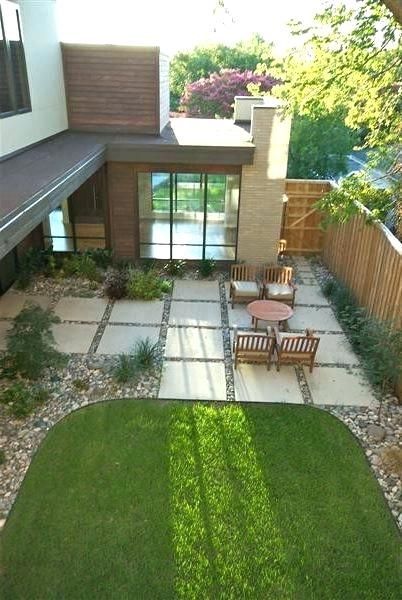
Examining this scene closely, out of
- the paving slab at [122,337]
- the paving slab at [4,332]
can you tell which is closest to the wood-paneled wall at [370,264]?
the paving slab at [122,337]

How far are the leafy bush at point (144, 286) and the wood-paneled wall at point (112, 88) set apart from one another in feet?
16.8

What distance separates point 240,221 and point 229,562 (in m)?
9.59

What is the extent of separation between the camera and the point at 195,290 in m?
12.4

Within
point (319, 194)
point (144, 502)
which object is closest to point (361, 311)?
point (319, 194)

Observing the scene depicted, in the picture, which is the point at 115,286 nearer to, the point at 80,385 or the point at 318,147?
the point at 80,385

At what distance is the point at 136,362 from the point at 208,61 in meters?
40.6

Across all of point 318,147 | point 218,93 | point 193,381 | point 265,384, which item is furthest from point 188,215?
point 218,93

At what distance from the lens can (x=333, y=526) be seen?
18.8 feet

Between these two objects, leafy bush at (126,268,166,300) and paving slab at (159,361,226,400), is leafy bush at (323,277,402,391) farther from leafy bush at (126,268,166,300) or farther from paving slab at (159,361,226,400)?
leafy bush at (126,268,166,300)

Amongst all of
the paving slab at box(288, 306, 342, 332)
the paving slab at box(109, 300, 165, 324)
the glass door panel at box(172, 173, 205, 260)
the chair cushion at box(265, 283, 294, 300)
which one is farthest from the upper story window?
the paving slab at box(288, 306, 342, 332)

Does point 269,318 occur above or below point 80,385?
above

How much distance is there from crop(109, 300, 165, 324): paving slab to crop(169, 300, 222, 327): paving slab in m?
0.34

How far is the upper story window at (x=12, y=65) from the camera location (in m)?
9.93

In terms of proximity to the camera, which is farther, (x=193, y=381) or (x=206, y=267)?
(x=206, y=267)
